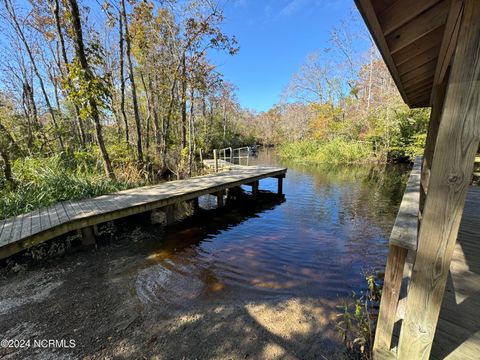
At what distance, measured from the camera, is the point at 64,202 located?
16.6 ft

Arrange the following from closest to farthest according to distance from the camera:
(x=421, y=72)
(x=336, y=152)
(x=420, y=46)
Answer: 1. (x=420, y=46)
2. (x=421, y=72)
3. (x=336, y=152)

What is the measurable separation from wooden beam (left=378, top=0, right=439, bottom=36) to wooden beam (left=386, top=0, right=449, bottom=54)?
0.09m

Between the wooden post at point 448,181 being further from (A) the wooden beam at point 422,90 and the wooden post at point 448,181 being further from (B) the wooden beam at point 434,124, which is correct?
(A) the wooden beam at point 422,90

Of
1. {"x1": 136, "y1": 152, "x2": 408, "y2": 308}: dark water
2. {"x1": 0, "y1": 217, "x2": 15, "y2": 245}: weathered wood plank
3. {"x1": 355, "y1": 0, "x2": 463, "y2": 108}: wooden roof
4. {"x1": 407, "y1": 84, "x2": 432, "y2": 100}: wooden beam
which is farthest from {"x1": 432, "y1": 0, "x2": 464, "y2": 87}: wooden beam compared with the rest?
{"x1": 0, "y1": 217, "x2": 15, "y2": 245}: weathered wood plank

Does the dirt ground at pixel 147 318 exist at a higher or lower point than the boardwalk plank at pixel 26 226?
lower

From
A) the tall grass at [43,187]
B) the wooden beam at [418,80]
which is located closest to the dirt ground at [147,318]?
the tall grass at [43,187]

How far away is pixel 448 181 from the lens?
117cm

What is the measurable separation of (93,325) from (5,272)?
2172 mm

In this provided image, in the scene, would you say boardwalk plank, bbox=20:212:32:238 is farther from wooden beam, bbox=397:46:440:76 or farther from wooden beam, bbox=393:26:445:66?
wooden beam, bbox=397:46:440:76

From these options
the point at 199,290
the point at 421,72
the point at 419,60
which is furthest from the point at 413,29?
the point at 199,290

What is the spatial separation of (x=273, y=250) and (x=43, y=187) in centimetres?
553

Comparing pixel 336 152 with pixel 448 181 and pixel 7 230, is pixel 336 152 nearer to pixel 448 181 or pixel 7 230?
pixel 448 181

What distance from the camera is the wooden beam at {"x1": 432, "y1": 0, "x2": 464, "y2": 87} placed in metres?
1.37

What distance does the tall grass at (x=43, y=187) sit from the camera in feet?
15.4
